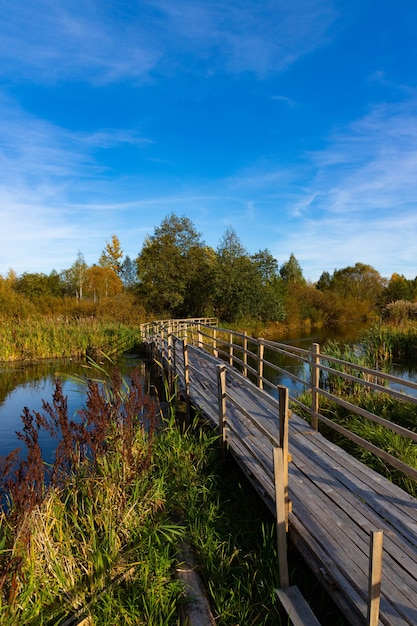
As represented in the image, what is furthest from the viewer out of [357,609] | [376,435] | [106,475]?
[376,435]

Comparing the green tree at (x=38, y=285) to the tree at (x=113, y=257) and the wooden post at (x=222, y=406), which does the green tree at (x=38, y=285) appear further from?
the wooden post at (x=222, y=406)

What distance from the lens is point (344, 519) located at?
3066mm

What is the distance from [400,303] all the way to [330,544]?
23.1 m

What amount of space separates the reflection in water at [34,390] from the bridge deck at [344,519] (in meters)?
3.32

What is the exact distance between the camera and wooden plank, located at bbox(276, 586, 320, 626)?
7.95ft

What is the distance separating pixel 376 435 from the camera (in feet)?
17.0

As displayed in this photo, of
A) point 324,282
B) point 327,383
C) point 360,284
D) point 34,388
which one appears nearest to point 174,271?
point 34,388

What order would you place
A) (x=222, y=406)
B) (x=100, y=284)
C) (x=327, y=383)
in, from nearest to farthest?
(x=222, y=406) → (x=327, y=383) → (x=100, y=284)

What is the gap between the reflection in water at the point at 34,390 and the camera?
26.1ft

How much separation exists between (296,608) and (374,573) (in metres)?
1.06

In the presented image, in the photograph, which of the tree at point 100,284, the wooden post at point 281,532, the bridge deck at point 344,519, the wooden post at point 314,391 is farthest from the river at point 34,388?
the tree at point 100,284

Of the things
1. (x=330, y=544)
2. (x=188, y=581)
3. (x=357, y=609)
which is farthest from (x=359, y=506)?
(x=188, y=581)

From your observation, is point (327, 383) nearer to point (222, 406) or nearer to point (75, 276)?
point (222, 406)

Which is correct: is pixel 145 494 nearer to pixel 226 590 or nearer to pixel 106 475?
pixel 106 475
